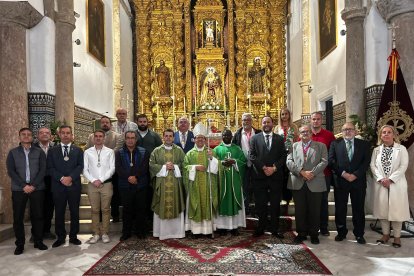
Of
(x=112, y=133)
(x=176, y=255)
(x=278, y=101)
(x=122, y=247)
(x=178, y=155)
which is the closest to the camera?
(x=176, y=255)

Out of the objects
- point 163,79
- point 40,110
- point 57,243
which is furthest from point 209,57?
point 57,243

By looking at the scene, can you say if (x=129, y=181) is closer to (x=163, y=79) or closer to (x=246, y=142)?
(x=246, y=142)

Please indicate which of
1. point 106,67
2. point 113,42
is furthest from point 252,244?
point 113,42

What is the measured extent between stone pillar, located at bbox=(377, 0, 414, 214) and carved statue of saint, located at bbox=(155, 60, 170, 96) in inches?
334

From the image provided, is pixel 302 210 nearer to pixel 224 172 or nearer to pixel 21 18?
pixel 224 172

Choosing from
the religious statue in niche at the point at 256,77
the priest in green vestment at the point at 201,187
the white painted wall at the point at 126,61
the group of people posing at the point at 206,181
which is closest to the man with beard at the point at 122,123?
the group of people posing at the point at 206,181

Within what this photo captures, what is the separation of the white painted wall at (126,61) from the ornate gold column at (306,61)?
5231 millimetres

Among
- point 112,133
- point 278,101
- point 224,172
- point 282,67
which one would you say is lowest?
point 224,172

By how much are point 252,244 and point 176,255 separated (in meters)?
1.09

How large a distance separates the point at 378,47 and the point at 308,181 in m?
3.06

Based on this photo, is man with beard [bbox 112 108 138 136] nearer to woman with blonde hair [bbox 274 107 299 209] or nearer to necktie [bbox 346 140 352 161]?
woman with blonde hair [bbox 274 107 299 209]

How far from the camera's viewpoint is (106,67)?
36.9 feet

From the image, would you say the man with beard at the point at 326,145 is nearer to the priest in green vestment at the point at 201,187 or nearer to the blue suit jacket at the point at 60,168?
the priest in green vestment at the point at 201,187

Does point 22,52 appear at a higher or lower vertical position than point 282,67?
lower
